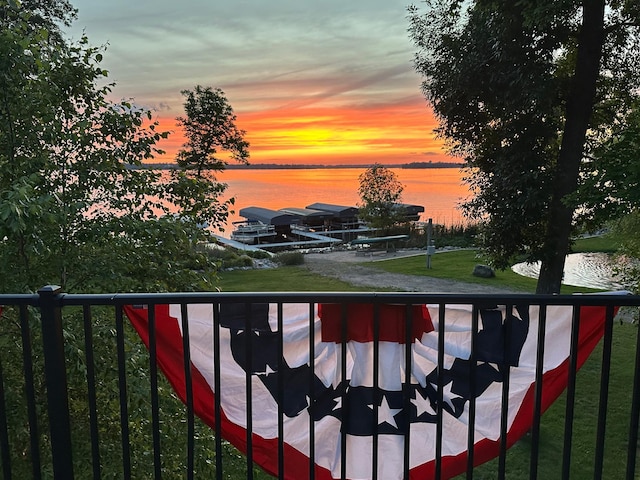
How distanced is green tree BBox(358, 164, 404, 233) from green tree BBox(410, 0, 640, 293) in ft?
66.9

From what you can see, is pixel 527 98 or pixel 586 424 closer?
pixel 586 424

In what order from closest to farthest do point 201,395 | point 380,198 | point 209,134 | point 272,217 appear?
point 201,395, point 209,134, point 380,198, point 272,217

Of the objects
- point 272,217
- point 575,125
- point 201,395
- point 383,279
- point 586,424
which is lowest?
point 586,424

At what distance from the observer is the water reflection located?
14398 millimetres

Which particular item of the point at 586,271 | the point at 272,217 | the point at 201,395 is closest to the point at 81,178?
the point at 201,395

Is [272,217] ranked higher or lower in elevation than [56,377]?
lower

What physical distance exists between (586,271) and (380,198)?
1425 centimetres

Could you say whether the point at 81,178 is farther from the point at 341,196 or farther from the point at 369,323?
the point at 341,196

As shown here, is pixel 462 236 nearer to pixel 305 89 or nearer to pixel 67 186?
pixel 305 89

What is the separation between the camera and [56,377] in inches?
73.6

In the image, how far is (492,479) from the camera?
5273 mm

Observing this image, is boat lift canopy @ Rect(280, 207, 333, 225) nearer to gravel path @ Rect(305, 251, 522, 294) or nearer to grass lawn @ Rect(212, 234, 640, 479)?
gravel path @ Rect(305, 251, 522, 294)

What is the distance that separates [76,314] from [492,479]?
4793 mm

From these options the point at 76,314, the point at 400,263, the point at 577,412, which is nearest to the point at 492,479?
the point at 577,412
